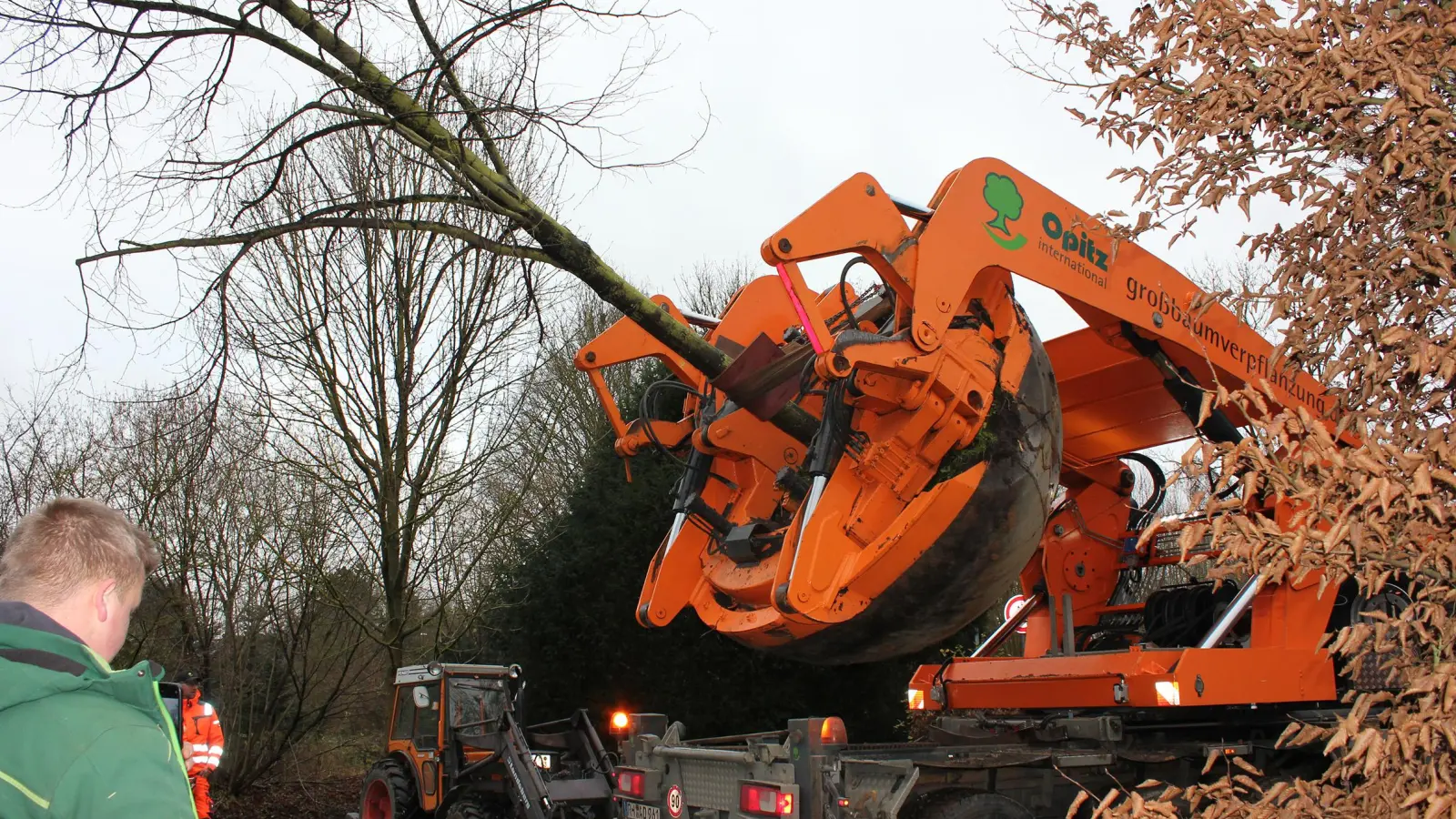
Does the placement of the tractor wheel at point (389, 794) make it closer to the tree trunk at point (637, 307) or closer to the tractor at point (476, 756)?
the tractor at point (476, 756)

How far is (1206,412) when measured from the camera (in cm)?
228

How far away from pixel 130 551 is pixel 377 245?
868 centimetres

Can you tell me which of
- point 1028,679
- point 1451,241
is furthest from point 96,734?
point 1028,679

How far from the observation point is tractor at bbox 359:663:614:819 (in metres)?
A: 8.80

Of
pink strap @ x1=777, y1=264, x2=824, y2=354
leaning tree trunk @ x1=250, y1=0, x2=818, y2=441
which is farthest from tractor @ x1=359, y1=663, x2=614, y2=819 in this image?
pink strap @ x1=777, y1=264, x2=824, y2=354

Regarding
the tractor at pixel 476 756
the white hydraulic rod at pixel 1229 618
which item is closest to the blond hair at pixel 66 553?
the white hydraulic rod at pixel 1229 618

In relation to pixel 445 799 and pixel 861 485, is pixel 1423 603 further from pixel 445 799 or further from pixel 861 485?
pixel 445 799

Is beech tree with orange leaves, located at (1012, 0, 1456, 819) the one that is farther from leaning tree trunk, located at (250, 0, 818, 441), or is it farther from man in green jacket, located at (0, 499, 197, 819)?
leaning tree trunk, located at (250, 0, 818, 441)

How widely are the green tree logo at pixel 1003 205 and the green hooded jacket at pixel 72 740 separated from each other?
A: 4.40 m

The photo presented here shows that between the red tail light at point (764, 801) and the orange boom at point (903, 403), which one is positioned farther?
the orange boom at point (903, 403)

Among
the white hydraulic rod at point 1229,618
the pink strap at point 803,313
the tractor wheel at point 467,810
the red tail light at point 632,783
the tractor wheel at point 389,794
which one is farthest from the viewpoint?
the tractor wheel at point 389,794

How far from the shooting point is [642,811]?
615 cm

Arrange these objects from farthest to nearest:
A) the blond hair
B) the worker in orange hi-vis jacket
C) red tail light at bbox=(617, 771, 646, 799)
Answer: the worker in orange hi-vis jacket → red tail light at bbox=(617, 771, 646, 799) → the blond hair

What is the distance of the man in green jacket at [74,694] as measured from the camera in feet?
5.49
